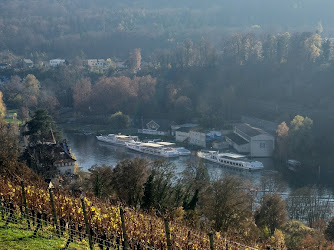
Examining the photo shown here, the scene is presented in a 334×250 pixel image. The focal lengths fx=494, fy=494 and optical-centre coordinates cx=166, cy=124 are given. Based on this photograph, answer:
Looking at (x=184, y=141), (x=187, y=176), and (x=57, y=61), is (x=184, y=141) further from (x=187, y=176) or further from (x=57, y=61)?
(x=57, y=61)

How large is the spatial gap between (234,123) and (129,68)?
12.7 meters

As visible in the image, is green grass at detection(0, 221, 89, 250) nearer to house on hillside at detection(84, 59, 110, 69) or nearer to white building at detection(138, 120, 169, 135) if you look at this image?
white building at detection(138, 120, 169, 135)

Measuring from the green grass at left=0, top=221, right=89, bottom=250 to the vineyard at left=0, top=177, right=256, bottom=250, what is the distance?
6cm

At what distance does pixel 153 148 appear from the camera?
64.6 feet

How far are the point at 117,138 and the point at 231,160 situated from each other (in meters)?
5.98

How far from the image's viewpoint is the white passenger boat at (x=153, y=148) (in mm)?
Result: 18938

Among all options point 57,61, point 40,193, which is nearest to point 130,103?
point 57,61

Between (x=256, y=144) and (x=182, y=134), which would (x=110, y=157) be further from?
(x=256, y=144)

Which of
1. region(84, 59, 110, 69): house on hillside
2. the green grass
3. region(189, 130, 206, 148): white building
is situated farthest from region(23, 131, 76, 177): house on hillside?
region(84, 59, 110, 69): house on hillside

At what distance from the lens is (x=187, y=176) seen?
12.5 metres

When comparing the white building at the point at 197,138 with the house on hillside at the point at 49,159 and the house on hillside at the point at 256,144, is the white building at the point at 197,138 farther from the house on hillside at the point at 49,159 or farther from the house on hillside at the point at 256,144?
the house on hillside at the point at 49,159

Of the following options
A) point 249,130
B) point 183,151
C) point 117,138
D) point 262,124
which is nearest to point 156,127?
point 117,138

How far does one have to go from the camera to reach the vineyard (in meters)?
4.92

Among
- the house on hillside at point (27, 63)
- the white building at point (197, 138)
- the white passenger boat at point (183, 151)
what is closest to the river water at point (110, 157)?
the white passenger boat at point (183, 151)
